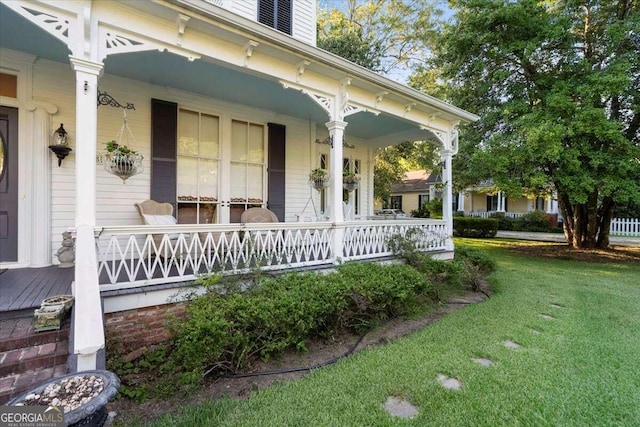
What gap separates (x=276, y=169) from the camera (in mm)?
6379

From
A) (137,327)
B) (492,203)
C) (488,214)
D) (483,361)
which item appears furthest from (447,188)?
(492,203)

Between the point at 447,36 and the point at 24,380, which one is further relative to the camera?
the point at 447,36

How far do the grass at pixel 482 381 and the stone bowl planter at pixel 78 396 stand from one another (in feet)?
1.86

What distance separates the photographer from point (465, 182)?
10.1 metres

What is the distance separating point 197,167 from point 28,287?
114 inches

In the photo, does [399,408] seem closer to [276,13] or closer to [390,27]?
[276,13]

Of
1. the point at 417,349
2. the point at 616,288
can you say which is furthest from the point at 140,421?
the point at 616,288

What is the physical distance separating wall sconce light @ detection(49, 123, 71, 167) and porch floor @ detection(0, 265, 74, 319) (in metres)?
1.53

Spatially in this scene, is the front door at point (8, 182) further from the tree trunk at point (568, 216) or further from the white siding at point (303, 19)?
the tree trunk at point (568, 216)

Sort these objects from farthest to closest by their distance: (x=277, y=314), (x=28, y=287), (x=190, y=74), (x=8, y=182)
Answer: (x=190, y=74) < (x=8, y=182) < (x=28, y=287) < (x=277, y=314)

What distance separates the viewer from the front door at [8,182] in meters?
3.98

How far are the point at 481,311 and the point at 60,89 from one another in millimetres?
6686

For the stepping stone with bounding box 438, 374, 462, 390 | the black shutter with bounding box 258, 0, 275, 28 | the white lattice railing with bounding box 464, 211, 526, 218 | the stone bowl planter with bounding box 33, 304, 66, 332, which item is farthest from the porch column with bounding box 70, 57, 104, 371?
the white lattice railing with bounding box 464, 211, 526, 218

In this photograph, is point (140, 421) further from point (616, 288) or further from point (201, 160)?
point (616, 288)
